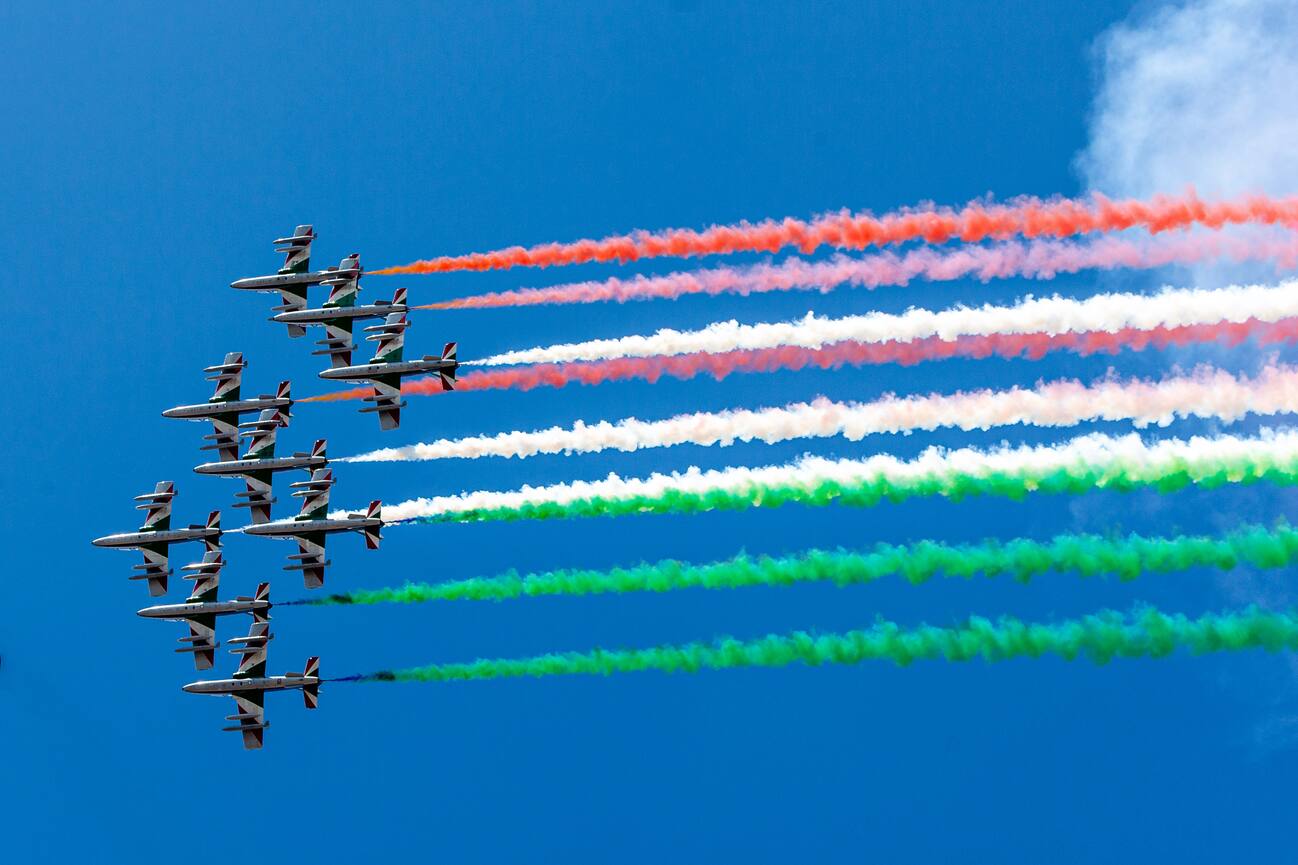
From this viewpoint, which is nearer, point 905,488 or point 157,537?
point 905,488

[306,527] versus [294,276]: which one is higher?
[294,276]

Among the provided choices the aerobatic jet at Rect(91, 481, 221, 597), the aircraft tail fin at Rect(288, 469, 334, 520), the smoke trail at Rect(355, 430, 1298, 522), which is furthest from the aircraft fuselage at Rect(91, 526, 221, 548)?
the smoke trail at Rect(355, 430, 1298, 522)

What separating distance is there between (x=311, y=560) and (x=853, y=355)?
52.6 feet

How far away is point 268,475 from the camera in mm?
58844

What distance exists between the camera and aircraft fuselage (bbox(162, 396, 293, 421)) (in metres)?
58.8

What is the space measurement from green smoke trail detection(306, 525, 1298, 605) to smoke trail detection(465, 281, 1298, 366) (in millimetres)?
4370

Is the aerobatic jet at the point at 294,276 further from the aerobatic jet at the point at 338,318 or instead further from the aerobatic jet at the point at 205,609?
the aerobatic jet at the point at 205,609

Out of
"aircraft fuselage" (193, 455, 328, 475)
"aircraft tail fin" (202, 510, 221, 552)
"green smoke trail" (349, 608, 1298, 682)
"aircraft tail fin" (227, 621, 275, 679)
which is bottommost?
"green smoke trail" (349, 608, 1298, 682)

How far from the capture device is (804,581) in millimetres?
48281

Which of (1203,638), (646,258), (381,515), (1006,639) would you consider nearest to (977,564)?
(1006,639)

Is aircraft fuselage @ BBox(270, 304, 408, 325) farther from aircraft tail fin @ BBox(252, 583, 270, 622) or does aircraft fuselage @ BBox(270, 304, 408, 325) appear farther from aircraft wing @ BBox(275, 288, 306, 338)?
aircraft tail fin @ BBox(252, 583, 270, 622)

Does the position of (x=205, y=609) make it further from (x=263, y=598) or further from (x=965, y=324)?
(x=965, y=324)

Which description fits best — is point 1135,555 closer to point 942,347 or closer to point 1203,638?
point 1203,638

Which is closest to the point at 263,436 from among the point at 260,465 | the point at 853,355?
the point at 260,465
